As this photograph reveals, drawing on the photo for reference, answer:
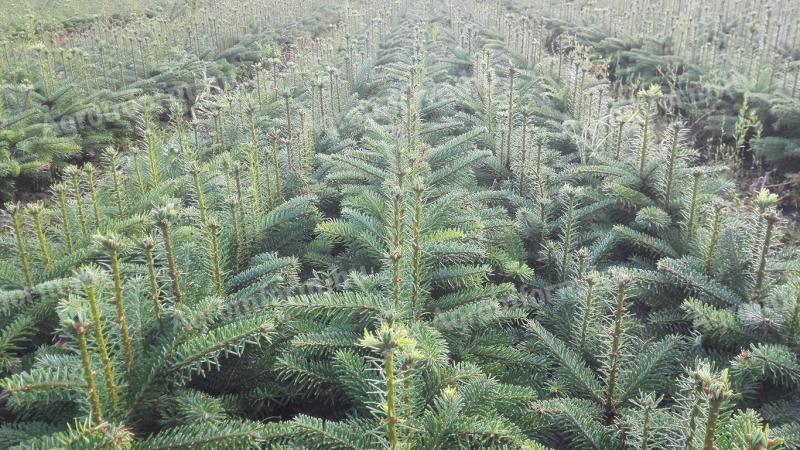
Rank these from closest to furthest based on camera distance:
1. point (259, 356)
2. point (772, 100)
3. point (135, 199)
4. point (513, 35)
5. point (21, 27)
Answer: point (259, 356) → point (135, 199) → point (772, 100) → point (513, 35) → point (21, 27)

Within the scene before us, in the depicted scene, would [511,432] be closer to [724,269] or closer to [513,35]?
[724,269]

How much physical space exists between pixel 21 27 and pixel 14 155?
29.5ft

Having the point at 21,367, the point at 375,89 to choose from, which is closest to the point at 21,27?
the point at 375,89

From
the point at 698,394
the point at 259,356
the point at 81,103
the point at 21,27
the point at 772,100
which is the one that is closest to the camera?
the point at 698,394

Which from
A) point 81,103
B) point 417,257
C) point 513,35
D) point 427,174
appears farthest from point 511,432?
point 513,35

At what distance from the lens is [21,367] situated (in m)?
2.05

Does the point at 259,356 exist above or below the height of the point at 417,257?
below

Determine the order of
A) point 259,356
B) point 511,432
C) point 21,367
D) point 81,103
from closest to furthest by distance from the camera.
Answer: point 511,432 < point 21,367 < point 259,356 < point 81,103

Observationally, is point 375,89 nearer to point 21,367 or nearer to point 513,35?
point 513,35

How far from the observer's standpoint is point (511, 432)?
5.94 feet

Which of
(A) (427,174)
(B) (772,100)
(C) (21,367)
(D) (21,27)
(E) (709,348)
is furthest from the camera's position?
(D) (21,27)

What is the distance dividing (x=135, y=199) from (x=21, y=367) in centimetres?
A: 146

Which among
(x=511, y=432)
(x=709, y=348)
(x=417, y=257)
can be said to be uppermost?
(x=417, y=257)

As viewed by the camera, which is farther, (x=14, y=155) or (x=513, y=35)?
(x=513, y=35)
